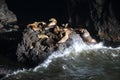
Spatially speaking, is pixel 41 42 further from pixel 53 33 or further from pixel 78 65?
pixel 78 65

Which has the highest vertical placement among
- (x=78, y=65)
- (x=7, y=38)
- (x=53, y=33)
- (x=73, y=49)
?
(x=7, y=38)

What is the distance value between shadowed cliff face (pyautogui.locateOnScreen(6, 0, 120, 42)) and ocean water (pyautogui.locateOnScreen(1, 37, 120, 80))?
Result: 3.29 metres

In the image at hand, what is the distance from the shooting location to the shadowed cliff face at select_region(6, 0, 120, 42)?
82.0 ft

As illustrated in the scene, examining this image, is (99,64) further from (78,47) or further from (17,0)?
(17,0)

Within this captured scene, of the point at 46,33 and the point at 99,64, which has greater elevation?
the point at 46,33

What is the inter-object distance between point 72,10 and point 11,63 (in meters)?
A: 10.5

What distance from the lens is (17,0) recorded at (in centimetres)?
3700

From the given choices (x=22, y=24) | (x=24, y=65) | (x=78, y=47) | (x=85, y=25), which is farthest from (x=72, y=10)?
(x=24, y=65)

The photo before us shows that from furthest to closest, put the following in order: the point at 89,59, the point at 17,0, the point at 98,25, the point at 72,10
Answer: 1. the point at 17,0
2. the point at 72,10
3. the point at 98,25
4. the point at 89,59

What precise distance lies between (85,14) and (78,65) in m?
9.18

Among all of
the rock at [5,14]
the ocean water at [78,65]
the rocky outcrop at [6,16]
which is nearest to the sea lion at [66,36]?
the ocean water at [78,65]

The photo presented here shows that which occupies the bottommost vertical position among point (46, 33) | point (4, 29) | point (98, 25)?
point (46, 33)

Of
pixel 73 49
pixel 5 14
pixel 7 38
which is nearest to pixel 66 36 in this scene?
pixel 73 49

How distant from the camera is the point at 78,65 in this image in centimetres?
1941
